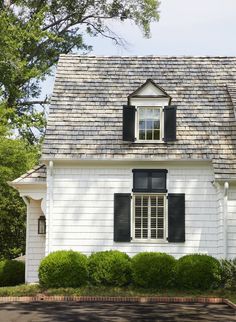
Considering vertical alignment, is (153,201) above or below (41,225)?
above

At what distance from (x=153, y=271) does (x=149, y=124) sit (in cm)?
490

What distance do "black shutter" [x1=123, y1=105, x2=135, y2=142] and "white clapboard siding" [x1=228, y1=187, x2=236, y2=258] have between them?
3.51 metres

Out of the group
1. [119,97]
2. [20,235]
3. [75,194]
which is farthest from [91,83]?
[20,235]

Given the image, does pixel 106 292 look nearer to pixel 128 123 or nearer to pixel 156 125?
pixel 128 123

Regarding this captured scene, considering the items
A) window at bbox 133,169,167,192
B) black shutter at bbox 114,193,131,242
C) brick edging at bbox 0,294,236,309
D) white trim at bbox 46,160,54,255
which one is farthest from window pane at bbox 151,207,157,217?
brick edging at bbox 0,294,236,309

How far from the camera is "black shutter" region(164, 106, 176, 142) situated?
773 inches

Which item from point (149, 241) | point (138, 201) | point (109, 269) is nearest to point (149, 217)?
point (138, 201)

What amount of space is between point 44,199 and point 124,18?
60.3 feet

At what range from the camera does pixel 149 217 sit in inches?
744

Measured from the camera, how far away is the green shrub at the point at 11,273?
2052cm

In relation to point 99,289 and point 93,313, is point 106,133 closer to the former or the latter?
point 99,289

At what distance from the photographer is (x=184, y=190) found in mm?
19062

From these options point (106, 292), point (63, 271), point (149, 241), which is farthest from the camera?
point (149, 241)

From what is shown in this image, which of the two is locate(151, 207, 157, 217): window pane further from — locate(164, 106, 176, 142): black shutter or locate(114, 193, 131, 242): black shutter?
locate(164, 106, 176, 142): black shutter
